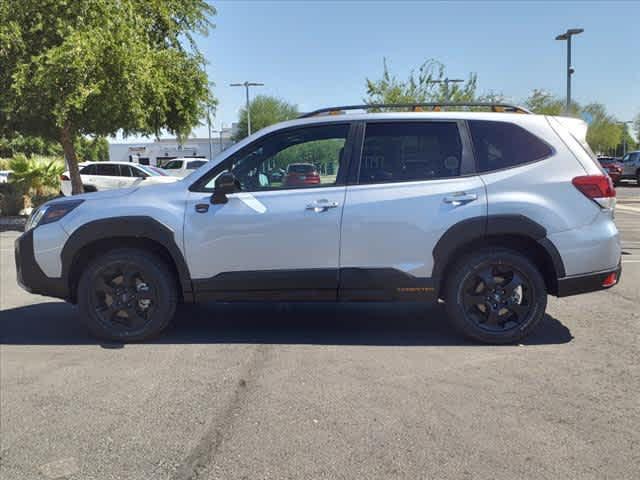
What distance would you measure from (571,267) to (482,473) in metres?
2.37

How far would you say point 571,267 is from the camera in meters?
4.56

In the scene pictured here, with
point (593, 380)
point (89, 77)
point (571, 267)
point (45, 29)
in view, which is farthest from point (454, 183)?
point (45, 29)

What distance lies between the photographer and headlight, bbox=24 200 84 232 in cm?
482

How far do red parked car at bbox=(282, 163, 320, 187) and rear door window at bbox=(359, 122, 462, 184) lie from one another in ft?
1.28

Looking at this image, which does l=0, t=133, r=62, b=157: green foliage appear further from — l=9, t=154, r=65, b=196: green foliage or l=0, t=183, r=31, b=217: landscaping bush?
l=0, t=183, r=31, b=217: landscaping bush

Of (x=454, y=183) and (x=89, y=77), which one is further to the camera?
(x=89, y=77)

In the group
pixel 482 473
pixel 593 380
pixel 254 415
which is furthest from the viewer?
pixel 593 380

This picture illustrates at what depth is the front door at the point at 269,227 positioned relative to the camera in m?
4.56

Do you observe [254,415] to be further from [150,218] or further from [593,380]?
[593,380]

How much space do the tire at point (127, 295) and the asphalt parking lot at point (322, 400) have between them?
6.9 inches

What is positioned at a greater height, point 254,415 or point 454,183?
point 454,183

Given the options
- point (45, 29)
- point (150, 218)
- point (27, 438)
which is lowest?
point (27, 438)

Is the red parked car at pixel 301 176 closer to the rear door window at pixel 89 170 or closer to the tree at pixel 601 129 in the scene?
the rear door window at pixel 89 170

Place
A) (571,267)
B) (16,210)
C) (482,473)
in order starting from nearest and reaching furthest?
(482,473), (571,267), (16,210)
